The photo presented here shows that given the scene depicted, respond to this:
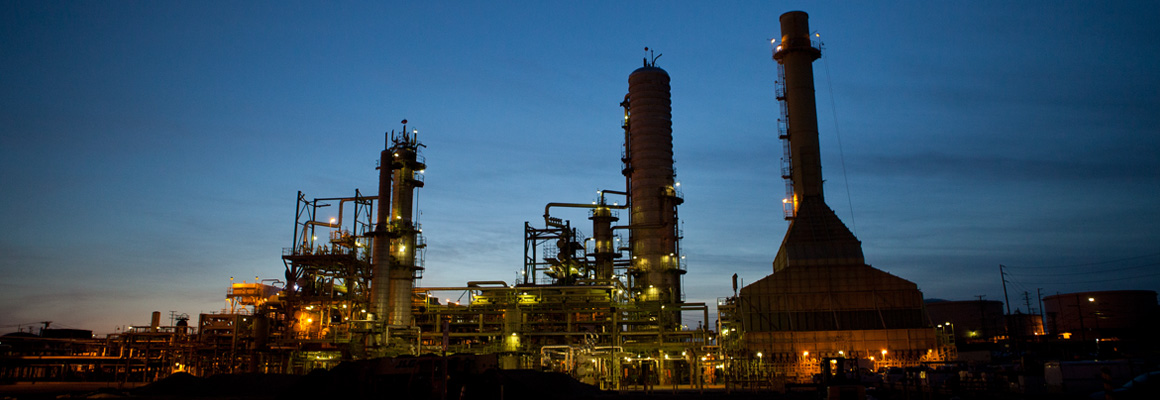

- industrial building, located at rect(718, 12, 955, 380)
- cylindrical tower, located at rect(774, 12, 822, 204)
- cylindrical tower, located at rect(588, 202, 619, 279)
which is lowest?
industrial building, located at rect(718, 12, 955, 380)

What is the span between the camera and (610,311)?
60000 millimetres

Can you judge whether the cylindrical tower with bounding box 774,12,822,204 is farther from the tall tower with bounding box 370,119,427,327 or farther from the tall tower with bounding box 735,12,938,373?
the tall tower with bounding box 370,119,427,327

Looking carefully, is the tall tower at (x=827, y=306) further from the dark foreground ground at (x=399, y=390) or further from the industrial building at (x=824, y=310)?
the dark foreground ground at (x=399, y=390)

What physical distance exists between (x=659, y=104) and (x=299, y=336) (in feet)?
117

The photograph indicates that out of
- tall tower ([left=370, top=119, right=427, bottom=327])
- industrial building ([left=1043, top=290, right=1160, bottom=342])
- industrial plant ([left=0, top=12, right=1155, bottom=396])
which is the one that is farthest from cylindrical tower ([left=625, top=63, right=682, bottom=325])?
industrial building ([left=1043, top=290, right=1160, bottom=342])

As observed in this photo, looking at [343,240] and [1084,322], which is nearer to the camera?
[343,240]

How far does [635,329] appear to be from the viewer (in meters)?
61.9

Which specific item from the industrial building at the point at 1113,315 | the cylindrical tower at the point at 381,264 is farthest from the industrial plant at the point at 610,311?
the industrial building at the point at 1113,315

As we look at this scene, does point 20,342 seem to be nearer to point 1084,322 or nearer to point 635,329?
point 635,329

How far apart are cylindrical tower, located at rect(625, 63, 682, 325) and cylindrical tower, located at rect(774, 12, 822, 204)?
417 inches

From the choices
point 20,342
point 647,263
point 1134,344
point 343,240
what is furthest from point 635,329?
point 1134,344

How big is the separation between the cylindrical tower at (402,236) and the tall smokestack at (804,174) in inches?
1165

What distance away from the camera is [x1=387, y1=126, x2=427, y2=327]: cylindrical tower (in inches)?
2285

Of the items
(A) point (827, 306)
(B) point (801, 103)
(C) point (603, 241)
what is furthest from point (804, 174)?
(C) point (603, 241)
